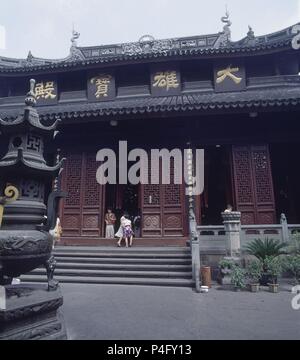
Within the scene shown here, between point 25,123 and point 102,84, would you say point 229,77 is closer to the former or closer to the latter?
point 102,84

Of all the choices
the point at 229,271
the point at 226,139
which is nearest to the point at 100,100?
the point at 226,139

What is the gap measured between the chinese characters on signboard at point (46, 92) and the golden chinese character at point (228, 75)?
25.2ft

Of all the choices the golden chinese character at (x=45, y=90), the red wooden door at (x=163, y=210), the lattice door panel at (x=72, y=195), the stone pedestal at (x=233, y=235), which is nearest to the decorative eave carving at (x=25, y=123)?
the stone pedestal at (x=233, y=235)

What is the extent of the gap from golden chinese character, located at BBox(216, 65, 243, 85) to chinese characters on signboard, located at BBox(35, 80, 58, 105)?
25.2ft

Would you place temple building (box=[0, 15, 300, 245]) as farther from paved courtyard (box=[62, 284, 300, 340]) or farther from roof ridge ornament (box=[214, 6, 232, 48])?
paved courtyard (box=[62, 284, 300, 340])

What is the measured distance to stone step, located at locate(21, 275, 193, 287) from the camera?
20.2 ft

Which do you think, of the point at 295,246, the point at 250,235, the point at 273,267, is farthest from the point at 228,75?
the point at 273,267

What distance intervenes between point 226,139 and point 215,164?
13.7 feet

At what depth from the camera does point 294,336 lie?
333 cm

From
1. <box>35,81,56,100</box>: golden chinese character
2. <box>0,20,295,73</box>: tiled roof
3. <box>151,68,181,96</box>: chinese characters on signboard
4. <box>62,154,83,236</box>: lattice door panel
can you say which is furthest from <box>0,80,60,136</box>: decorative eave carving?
<box>35,81,56,100</box>: golden chinese character

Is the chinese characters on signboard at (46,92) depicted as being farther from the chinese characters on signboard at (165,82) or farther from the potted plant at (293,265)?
the potted plant at (293,265)

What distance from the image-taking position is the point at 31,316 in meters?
2.93

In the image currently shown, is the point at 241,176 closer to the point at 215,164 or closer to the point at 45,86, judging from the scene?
the point at 215,164

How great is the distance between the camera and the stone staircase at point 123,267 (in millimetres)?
6434
